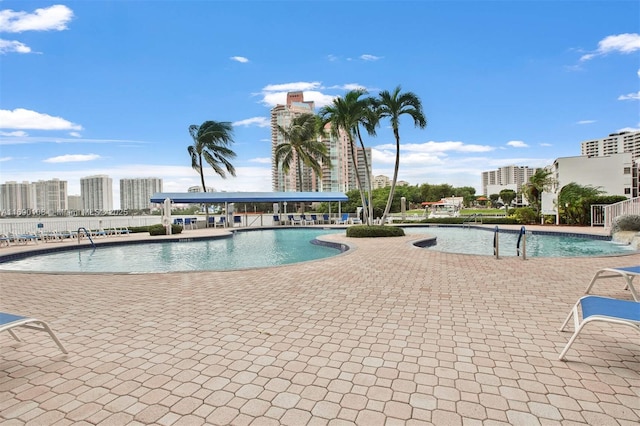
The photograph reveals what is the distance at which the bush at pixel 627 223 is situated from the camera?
12203 millimetres

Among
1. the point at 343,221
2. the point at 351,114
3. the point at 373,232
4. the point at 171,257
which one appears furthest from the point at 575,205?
the point at 171,257

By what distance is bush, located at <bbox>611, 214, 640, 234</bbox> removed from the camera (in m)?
12.2

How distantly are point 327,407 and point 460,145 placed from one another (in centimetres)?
4888

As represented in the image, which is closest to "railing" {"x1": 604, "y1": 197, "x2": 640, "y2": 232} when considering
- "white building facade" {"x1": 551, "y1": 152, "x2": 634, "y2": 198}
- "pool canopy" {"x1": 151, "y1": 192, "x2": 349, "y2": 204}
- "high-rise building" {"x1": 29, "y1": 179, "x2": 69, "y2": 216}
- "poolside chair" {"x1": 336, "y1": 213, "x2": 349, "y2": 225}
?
"poolside chair" {"x1": 336, "y1": 213, "x2": 349, "y2": 225}

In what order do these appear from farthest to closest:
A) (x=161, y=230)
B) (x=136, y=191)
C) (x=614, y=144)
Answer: (x=614, y=144), (x=136, y=191), (x=161, y=230)

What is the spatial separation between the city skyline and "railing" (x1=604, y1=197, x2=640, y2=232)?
189 inches

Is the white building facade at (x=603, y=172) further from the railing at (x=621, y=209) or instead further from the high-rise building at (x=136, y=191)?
the high-rise building at (x=136, y=191)

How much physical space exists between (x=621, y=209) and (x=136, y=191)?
63.3 metres

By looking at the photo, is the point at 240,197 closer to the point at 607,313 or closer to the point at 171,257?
the point at 171,257

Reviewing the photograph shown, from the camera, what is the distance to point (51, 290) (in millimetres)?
5477

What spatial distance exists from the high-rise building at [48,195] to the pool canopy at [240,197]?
119ft

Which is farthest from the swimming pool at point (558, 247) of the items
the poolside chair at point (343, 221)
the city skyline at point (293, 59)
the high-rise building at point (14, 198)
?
the high-rise building at point (14, 198)

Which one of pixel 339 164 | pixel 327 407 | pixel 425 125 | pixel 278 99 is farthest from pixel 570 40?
pixel 339 164

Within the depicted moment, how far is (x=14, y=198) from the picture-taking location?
151 ft
